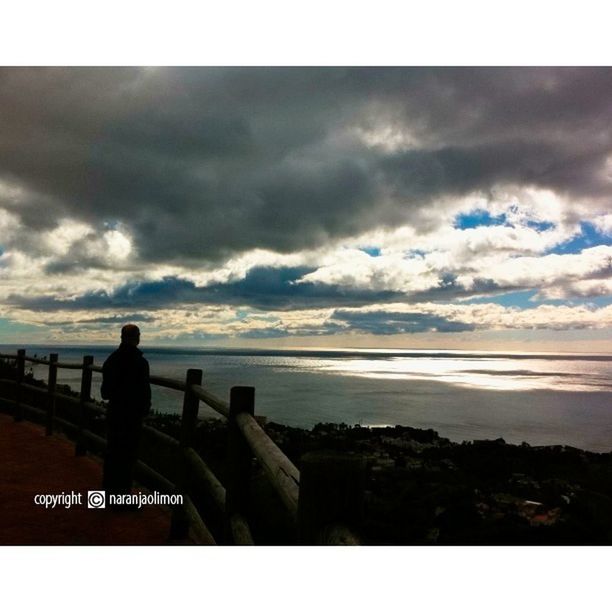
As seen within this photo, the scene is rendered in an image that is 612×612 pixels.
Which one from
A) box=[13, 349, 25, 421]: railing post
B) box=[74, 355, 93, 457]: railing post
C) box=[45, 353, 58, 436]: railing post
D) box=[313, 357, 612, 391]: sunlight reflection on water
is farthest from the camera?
box=[313, 357, 612, 391]: sunlight reflection on water

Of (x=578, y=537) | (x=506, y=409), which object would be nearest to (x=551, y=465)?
(x=578, y=537)

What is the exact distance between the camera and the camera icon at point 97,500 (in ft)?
16.4

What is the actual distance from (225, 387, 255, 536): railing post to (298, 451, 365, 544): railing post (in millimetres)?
1312

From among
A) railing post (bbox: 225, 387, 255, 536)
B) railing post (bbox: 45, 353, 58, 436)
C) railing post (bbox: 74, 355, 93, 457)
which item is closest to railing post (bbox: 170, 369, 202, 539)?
railing post (bbox: 225, 387, 255, 536)

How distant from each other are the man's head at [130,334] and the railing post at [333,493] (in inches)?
134

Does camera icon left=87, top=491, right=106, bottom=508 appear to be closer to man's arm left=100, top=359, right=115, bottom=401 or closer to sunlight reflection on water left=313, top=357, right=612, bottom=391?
man's arm left=100, top=359, right=115, bottom=401

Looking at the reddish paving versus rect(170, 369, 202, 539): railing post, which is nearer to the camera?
rect(170, 369, 202, 539): railing post

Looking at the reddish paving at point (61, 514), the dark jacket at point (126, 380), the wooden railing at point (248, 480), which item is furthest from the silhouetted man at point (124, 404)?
the reddish paving at point (61, 514)

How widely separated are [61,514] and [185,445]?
147 centimetres

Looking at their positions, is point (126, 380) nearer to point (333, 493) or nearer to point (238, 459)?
point (238, 459)

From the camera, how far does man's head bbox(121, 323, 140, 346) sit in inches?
190

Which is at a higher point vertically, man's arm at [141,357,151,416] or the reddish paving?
man's arm at [141,357,151,416]

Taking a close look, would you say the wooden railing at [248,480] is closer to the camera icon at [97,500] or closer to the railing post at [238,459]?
the railing post at [238,459]

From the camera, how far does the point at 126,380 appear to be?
4945mm
